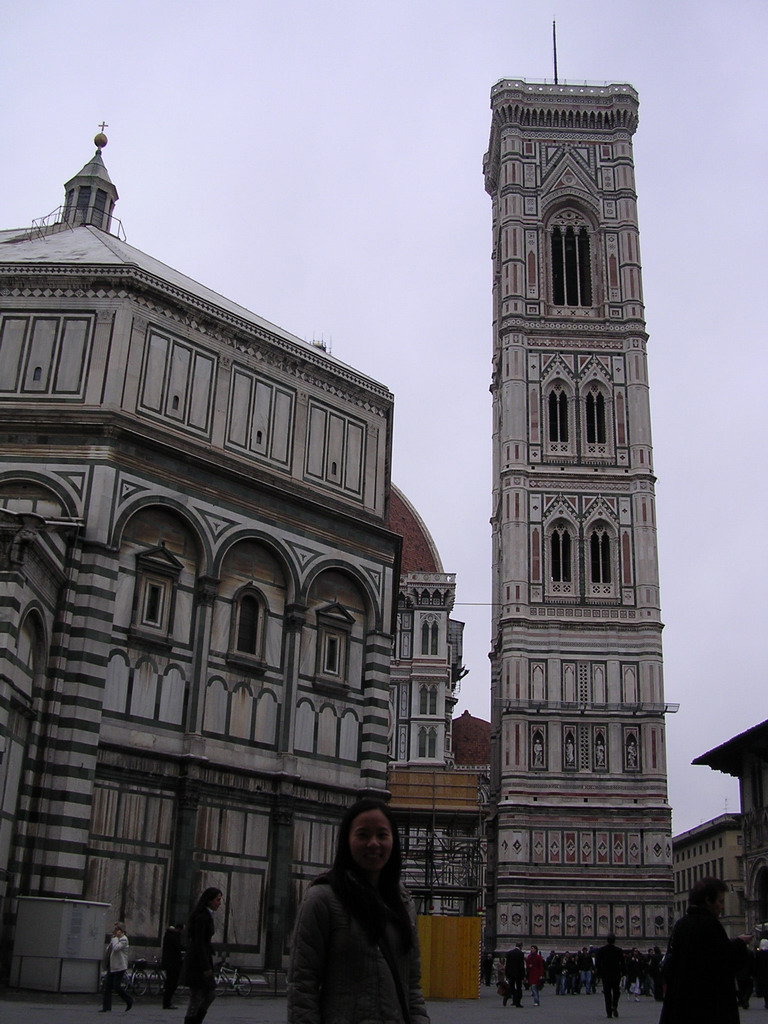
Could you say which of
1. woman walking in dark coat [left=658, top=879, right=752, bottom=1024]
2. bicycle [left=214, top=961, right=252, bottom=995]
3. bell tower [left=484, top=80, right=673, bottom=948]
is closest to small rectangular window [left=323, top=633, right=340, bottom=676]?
bicycle [left=214, top=961, right=252, bottom=995]

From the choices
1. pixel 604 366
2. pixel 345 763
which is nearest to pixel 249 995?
pixel 345 763

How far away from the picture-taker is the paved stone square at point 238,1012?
13497 millimetres

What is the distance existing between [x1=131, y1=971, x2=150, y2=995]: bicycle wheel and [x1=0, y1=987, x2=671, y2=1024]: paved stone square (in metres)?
0.27

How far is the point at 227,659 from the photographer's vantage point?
22266 mm

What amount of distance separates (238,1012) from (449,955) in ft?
31.3

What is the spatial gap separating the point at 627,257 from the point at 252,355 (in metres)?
38.3

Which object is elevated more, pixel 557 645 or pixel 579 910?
pixel 557 645

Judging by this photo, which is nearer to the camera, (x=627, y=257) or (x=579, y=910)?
(x=579, y=910)

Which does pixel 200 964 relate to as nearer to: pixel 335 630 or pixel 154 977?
pixel 154 977

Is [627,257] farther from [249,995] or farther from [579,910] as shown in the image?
[249,995]

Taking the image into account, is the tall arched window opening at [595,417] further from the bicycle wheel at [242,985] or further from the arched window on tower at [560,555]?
the bicycle wheel at [242,985]

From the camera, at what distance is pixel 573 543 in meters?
53.7

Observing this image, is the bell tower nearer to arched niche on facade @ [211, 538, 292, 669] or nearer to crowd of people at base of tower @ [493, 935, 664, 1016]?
crowd of people at base of tower @ [493, 935, 664, 1016]

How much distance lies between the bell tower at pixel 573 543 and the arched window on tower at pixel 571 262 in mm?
102
